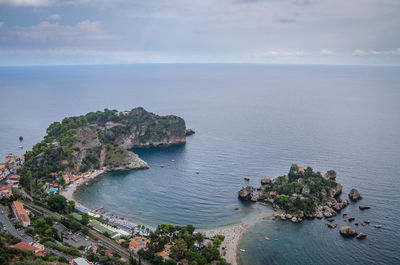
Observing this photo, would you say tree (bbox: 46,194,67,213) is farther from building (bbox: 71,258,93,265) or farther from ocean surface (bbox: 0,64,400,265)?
building (bbox: 71,258,93,265)

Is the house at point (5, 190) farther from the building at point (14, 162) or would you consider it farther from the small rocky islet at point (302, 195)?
the small rocky islet at point (302, 195)

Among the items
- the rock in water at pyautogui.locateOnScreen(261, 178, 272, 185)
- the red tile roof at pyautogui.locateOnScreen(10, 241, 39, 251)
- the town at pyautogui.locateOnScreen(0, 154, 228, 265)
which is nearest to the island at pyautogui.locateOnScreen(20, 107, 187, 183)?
the town at pyautogui.locateOnScreen(0, 154, 228, 265)

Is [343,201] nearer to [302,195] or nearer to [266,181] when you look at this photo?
[302,195]

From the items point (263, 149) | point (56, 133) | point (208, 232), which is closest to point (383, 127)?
point (263, 149)

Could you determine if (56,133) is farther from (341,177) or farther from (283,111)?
(283,111)

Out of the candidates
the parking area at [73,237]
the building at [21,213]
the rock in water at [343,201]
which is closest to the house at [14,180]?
the building at [21,213]

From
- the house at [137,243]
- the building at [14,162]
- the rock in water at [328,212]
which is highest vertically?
the building at [14,162]
